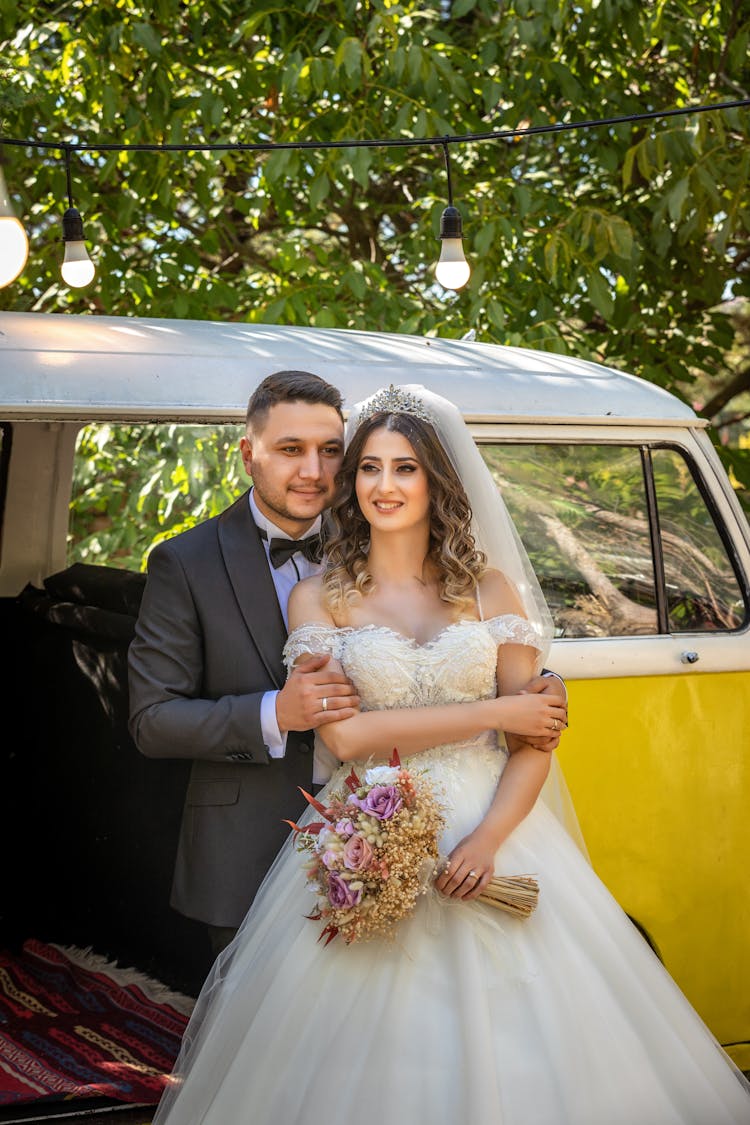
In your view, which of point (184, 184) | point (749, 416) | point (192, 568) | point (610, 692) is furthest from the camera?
point (749, 416)

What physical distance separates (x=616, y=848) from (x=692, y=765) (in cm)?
38

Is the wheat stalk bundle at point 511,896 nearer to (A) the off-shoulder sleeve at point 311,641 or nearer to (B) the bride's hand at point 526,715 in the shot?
(B) the bride's hand at point 526,715

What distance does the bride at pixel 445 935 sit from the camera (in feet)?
9.30

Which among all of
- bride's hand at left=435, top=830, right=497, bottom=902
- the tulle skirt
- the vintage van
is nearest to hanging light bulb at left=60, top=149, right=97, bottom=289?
the vintage van

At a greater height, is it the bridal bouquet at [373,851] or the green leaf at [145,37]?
the green leaf at [145,37]

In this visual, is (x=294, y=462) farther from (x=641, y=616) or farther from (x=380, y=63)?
(x=380, y=63)

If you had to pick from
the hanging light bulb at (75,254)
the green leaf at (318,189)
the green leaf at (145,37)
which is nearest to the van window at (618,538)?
the hanging light bulb at (75,254)

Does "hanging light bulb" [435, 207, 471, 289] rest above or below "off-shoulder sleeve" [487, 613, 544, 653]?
above

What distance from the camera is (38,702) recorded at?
5.01 metres

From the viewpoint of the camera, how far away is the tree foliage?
20.4ft

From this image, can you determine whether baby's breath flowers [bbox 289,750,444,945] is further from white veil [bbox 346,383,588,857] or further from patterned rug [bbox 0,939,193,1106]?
patterned rug [bbox 0,939,193,1106]

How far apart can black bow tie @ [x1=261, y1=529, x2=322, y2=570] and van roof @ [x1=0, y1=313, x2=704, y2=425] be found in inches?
16.8

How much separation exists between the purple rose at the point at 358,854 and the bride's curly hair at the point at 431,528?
711 millimetres

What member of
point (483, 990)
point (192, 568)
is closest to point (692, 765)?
point (483, 990)
